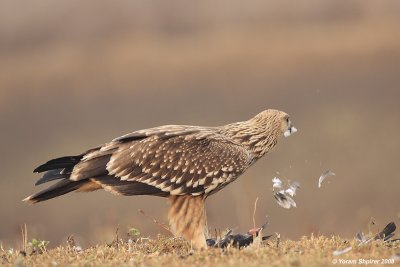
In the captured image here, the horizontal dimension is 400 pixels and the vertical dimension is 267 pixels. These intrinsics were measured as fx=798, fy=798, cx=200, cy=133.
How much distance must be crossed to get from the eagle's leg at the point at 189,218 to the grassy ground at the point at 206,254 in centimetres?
15

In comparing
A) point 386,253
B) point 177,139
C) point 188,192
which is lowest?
point 386,253

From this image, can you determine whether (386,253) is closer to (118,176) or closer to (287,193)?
(287,193)

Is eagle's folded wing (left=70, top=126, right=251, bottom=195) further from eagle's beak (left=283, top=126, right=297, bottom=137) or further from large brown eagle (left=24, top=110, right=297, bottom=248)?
eagle's beak (left=283, top=126, right=297, bottom=137)

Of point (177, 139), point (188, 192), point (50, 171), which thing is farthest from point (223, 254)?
point (50, 171)

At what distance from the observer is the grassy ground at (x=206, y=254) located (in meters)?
6.93

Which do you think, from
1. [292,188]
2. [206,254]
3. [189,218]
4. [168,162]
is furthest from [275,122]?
[206,254]

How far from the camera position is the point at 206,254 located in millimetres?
7383

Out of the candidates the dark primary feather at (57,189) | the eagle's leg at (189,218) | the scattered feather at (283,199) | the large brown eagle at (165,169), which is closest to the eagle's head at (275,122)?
the large brown eagle at (165,169)

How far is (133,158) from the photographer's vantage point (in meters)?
8.77

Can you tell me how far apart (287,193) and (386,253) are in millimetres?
1888

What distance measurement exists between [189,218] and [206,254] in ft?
3.82

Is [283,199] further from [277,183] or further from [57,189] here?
[57,189]

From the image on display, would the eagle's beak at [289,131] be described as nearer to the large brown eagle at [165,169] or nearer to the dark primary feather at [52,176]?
the large brown eagle at [165,169]

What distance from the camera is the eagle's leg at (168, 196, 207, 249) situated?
27.8ft
